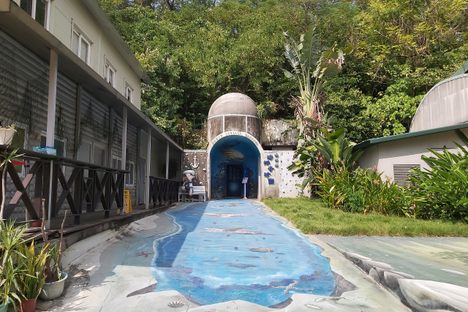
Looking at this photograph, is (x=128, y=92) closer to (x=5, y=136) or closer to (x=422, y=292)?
(x=5, y=136)

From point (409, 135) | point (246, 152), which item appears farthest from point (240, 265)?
point (246, 152)

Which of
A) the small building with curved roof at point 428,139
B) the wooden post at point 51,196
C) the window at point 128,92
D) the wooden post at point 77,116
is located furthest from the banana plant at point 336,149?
the wooden post at point 51,196

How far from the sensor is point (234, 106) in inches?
916

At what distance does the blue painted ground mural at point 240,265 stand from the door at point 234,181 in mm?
17824

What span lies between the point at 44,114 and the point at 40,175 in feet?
12.9

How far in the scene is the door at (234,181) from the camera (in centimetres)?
2748

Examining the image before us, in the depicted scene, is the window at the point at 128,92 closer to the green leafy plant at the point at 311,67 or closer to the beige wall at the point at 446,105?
the green leafy plant at the point at 311,67

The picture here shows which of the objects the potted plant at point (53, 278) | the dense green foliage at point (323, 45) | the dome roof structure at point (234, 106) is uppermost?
the dense green foliage at point (323, 45)

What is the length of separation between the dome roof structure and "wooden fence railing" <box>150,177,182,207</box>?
6091 mm

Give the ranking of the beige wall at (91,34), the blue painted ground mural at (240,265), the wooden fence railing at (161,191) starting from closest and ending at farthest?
the blue painted ground mural at (240,265) < the beige wall at (91,34) < the wooden fence railing at (161,191)

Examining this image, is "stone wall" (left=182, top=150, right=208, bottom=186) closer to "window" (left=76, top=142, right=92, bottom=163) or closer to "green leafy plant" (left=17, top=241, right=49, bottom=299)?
"window" (left=76, top=142, right=92, bottom=163)

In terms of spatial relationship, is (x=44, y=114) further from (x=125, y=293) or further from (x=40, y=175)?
(x=125, y=293)

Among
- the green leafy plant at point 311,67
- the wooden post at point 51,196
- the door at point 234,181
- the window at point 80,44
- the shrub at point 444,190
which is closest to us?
the wooden post at point 51,196

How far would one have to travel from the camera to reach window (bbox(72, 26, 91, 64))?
37.3ft
